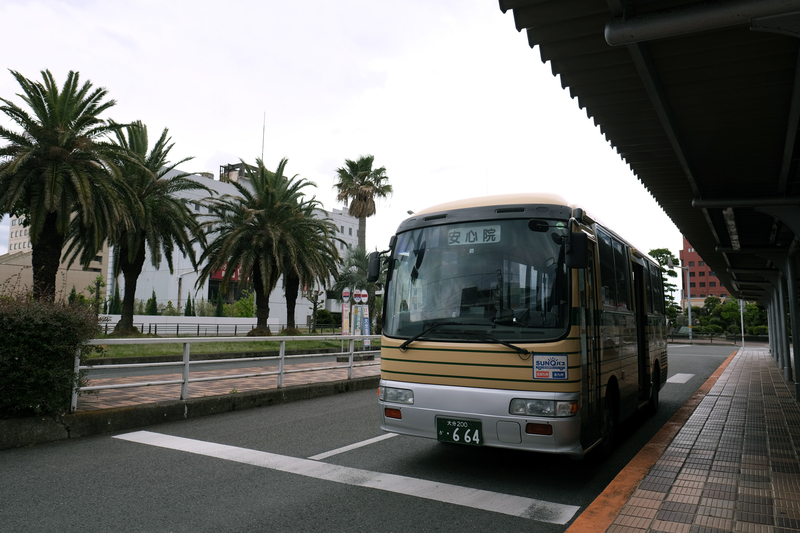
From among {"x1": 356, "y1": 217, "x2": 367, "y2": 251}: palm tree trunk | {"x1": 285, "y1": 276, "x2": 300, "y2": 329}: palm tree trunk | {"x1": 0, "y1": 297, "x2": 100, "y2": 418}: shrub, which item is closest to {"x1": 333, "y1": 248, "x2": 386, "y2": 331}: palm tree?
{"x1": 356, "y1": 217, "x2": 367, "y2": 251}: palm tree trunk

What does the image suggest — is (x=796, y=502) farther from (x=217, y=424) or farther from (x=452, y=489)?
(x=217, y=424)

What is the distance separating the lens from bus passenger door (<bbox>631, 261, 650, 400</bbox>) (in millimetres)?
8547

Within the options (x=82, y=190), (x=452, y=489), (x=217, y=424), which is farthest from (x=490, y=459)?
(x=82, y=190)

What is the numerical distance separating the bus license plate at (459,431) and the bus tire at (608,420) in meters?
1.55

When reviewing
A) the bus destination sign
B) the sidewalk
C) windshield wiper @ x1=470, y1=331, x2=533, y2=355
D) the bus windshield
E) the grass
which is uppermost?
the bus destination sign

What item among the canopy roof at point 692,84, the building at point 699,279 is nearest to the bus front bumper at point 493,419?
the canopy roof at point 692,84

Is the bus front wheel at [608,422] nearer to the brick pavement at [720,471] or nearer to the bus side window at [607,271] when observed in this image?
the brick pavement at [720,471]

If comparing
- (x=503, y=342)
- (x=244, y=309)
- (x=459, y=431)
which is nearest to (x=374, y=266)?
(x=503, y=342)

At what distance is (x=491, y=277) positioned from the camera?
5.45 meters

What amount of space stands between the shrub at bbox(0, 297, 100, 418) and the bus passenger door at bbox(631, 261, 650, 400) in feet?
25.1

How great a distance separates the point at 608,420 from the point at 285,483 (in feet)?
11.6

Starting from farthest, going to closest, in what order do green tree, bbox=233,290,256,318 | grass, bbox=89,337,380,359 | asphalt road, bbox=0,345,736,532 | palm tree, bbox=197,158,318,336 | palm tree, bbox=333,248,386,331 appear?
green tree, bbox=233,290,256,318 → palm tree, bbox=333,248,386,331 → palm tree, bbox=197,158,318,336 → grass, bbox=89,337,380,359 → asphalt road, bbox=0,345,736,532

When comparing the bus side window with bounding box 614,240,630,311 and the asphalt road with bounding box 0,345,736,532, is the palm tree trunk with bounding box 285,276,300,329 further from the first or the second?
the bus side window with bounding box 614,240,630,311

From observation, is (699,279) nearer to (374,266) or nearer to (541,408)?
(374,266)
